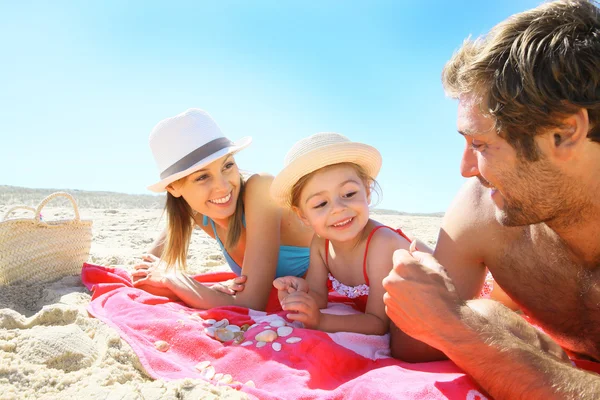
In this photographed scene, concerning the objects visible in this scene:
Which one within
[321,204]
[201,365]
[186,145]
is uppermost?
[186,145]

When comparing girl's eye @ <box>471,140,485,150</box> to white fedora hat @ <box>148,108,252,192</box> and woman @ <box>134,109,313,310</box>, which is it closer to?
woman @ <box>134,109,313,310</box>

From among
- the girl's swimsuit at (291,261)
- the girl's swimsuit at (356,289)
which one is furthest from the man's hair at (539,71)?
the girl's swimsuit at (291,261)

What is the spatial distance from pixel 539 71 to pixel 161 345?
2388 millimetres

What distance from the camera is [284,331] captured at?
108 inches

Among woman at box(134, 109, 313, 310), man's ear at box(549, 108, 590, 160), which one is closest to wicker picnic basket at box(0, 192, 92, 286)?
woman at box(134, 109, 313, 310)

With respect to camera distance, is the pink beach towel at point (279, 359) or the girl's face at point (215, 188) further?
the girl's face at point (215, 188)

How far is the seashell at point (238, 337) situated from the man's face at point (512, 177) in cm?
159

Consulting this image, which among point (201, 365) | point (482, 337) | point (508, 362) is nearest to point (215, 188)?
point (201, 365)

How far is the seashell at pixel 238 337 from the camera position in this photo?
2.75 metres

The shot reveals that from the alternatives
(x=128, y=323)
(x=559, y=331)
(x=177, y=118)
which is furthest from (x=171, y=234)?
(x=559, y=331)

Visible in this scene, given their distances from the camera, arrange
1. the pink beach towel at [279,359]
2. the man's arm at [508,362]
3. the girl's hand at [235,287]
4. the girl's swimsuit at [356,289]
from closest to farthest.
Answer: the man's arm at [508,362] → the pink beach towel at [279,359] → the girl's swimsuit at [356,289] → the girl's hand at [235,287]

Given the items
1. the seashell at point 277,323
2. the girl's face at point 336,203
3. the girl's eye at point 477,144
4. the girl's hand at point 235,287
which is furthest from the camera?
the girl's hand at point 235,287

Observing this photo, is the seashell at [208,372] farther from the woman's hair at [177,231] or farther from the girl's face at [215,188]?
the woman's hair at [177,231]

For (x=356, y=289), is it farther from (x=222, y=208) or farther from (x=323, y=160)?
(x=222, y=208)
